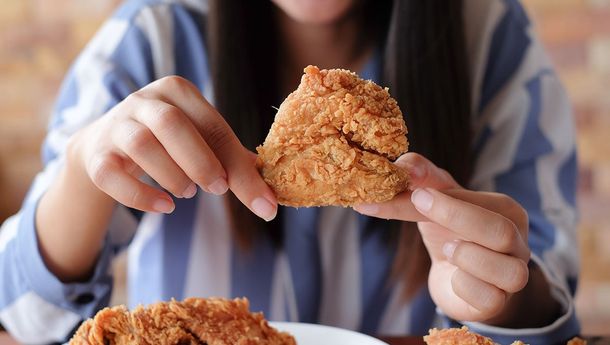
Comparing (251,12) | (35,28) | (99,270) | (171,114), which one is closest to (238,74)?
(251,12)

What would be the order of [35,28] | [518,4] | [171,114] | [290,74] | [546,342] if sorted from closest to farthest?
[171,114]
[546,342]
[290,74]
[518,4]
[35,28]

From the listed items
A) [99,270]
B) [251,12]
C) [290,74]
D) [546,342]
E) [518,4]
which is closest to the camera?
[546,342]

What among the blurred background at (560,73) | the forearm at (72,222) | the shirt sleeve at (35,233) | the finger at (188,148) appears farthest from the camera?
the blurred background at (560,73)

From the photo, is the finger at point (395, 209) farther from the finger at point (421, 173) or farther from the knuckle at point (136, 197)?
the knuckle at point (136, 197)

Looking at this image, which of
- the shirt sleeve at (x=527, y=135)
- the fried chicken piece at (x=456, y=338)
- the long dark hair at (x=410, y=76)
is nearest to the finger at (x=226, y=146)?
the fried chicken piece at (x=456, y=338)

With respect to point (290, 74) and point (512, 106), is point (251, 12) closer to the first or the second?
point (290, 74)
